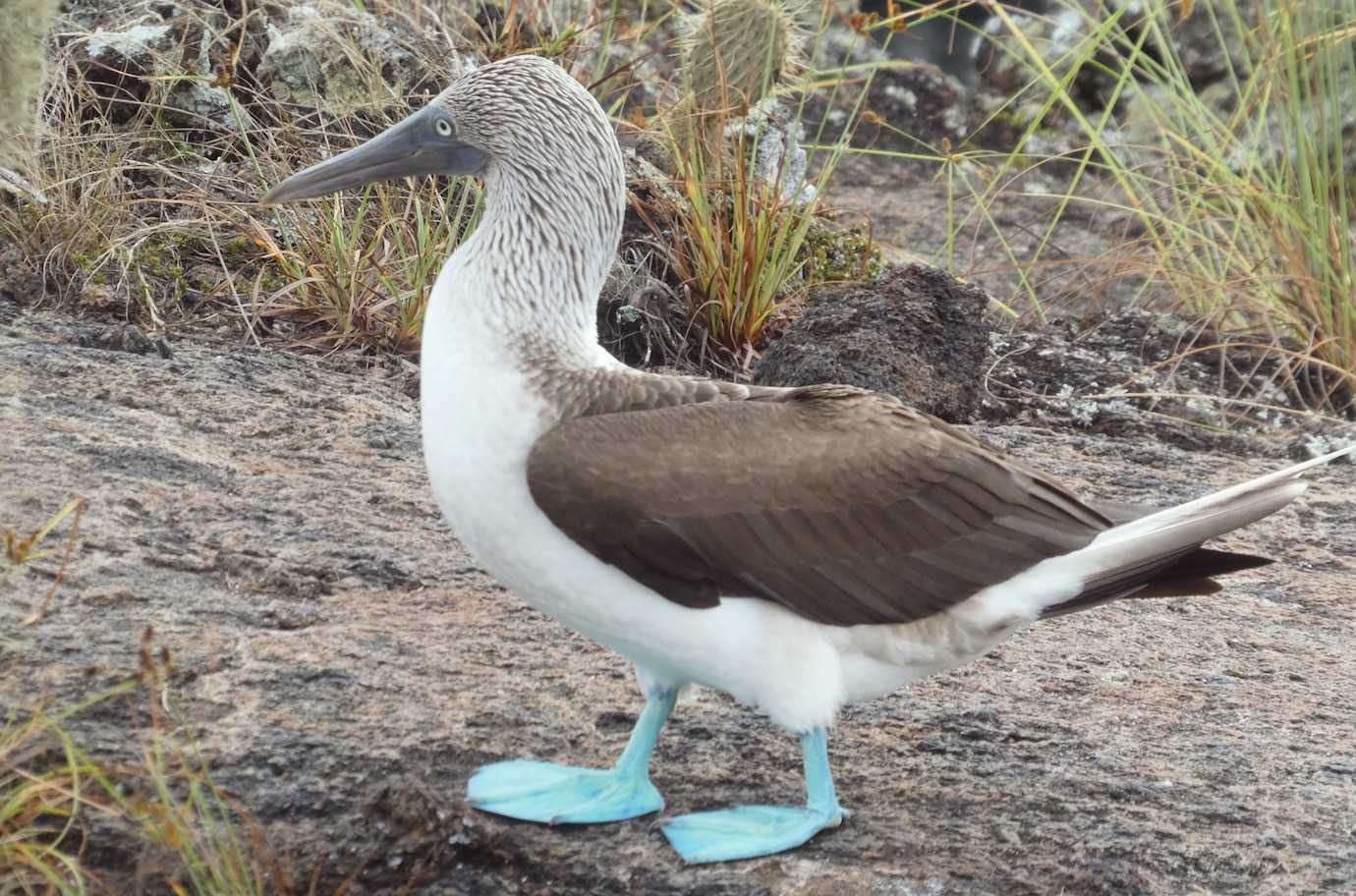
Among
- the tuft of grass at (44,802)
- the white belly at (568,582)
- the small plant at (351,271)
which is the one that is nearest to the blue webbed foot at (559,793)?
the white belly at (568,582)

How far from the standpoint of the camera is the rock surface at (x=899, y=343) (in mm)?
5395

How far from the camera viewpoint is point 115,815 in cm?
277

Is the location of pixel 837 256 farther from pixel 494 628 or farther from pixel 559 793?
pixel 559 793

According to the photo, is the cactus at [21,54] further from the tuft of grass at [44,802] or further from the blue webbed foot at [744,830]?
the blue webbed foot at [744,830]

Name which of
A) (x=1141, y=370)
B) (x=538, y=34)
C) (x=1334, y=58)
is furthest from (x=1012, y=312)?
(x=538, y=34)

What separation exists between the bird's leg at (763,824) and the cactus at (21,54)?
1725 millimetres

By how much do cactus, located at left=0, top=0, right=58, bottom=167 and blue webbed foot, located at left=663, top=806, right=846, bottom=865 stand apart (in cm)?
173

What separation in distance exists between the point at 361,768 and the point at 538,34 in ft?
13.7

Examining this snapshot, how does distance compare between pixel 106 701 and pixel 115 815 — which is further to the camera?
pixel 106 701

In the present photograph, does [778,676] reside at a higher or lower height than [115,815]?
higher

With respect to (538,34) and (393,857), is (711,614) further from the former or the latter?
(538,34)

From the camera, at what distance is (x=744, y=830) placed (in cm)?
306

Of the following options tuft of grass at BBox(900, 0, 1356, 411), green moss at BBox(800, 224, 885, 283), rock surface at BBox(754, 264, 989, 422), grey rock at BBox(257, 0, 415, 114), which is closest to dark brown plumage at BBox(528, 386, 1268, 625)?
rock surface at BBox(754, 264, 989, 422)

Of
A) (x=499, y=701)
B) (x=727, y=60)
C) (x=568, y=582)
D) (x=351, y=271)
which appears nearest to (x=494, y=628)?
(x=499, y=701)
